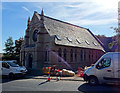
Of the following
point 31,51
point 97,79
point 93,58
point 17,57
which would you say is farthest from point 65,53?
point 17,57

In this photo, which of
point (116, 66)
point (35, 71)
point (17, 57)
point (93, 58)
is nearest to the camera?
point (116, 66)

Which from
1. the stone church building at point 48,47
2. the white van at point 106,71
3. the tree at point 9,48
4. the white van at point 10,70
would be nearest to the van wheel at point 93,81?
the white van at point 106,71

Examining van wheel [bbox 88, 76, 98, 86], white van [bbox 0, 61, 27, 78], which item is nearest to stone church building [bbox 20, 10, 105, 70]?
white van [bbox 0, 61, 27, 78]

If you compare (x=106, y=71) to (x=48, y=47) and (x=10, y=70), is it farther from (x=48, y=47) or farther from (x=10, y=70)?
(x=48, y=47)

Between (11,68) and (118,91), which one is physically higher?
(11,68)

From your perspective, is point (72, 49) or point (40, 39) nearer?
point (40, 39)

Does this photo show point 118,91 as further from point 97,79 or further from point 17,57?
point 17,57

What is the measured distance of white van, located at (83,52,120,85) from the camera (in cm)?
960

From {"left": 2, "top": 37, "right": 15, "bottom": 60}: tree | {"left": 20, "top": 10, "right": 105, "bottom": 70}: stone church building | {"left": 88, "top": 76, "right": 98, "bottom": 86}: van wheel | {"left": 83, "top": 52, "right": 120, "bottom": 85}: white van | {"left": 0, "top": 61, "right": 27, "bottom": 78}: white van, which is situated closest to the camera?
{"left": 83, "top": 52, "right": 120, "bottom": 85}: white van

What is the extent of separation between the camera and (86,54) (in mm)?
27844

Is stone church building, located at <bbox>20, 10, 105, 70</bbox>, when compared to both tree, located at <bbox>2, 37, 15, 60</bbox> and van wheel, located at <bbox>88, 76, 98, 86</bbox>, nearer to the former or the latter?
van wheel, located at <bbox>88, 76, 98, 86</bbox>

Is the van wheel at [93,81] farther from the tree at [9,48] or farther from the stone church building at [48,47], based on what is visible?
the tree at [9,48]

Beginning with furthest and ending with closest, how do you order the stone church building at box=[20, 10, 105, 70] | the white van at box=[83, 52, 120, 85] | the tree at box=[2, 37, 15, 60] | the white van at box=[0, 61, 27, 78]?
the tree at box=[2, 37, 15, 60], the stone church building at box=[20, 10, 105, 70], the white van at box=[0, 61, 27, 78], the white van at box=[83, 52, 120, 85]

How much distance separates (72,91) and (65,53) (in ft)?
48.4
